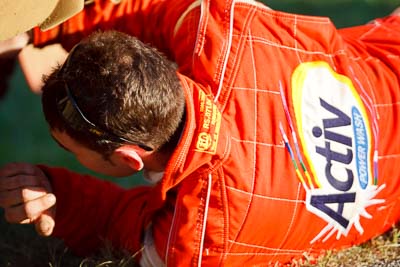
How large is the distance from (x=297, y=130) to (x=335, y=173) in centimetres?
16

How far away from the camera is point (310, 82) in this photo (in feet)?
7.13

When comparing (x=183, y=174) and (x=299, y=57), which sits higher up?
(x=299, y=57)

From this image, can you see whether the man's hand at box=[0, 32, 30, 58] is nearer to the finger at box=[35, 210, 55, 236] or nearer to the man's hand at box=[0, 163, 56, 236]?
the man's hand at box=[0, 163, 56, 236]

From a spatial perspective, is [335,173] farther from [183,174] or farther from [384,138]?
[183,174]

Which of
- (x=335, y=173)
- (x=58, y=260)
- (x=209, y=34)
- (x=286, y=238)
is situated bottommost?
(x=58, y=260)

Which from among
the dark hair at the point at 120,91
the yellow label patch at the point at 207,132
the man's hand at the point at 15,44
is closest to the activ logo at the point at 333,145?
the yellow label patch at the point at 207,132

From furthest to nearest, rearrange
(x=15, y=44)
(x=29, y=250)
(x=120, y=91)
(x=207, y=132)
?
(x=15, y=44) < (x=29, y=250) < (x=207, y=132) < (x=120, y=91)

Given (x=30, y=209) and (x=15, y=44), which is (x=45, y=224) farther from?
(x=15, y=44)

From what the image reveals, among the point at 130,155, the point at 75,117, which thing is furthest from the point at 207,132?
the point at 75,117

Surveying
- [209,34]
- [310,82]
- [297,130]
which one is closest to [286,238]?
[297,130]

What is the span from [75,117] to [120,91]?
15 centimetres

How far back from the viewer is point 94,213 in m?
2.28

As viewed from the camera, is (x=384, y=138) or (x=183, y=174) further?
(x=384, y=138)

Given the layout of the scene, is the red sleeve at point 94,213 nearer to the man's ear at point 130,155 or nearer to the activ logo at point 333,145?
the man's ear at point 130,155
